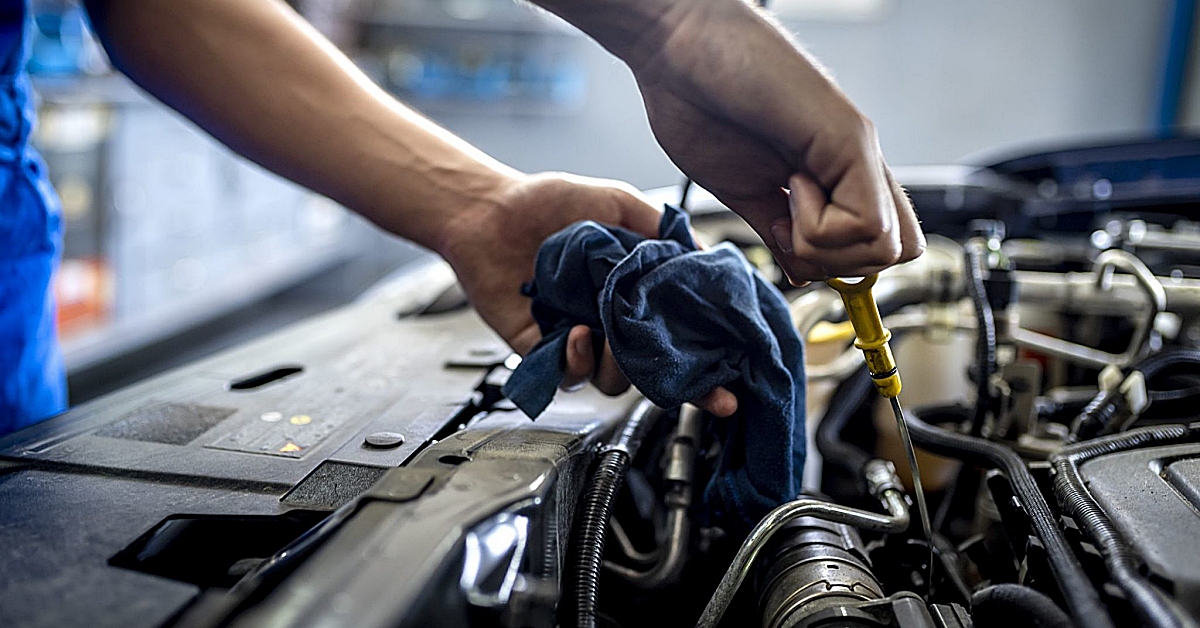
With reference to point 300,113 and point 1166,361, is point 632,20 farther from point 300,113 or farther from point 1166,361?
point 1166,361

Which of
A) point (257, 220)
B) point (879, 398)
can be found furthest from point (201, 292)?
point (879, 398)

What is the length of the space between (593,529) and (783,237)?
201 millimetres

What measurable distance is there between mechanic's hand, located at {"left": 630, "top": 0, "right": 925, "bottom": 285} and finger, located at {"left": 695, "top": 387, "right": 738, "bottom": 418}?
12cm

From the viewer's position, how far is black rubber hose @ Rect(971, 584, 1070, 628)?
41cm

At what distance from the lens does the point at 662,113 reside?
19.7 inches

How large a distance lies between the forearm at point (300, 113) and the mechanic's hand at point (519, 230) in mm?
23

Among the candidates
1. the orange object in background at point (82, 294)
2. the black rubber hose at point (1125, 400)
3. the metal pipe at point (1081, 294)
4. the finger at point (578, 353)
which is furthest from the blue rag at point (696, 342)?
the orange object in background at point (82, 294)

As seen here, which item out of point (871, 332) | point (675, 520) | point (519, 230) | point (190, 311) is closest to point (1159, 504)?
point (871, 332)

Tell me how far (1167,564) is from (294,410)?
54 centimetres

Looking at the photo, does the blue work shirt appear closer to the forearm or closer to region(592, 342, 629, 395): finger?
the forearm

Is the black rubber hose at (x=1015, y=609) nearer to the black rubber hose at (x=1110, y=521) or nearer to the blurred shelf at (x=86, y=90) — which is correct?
the black rubber hose at (x=1110, y=521)

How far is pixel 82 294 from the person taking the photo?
99.1 inches

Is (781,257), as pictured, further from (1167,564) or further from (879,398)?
(879,398)

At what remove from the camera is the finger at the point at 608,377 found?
0.62 meters
